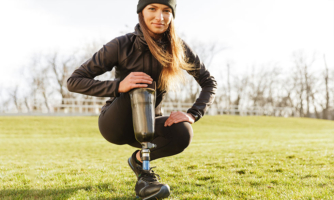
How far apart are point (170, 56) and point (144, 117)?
755 mm

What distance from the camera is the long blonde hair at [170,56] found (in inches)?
96.1

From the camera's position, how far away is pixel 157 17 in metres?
2.41

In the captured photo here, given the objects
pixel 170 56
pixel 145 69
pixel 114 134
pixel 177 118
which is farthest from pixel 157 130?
pixel 170 56

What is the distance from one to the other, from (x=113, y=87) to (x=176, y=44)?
72 centimetres

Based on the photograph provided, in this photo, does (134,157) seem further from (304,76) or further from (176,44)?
(304,76)

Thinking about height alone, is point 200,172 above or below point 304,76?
below

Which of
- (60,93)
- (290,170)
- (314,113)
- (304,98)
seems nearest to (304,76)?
(304,98)

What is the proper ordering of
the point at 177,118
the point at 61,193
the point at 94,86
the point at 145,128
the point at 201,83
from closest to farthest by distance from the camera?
1. the point at 145,128
2. the point at 94,86
3. the point at 61,193
4. the point at 177,118
5. the point at 201,83

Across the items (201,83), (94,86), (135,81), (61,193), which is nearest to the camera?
(135,81)

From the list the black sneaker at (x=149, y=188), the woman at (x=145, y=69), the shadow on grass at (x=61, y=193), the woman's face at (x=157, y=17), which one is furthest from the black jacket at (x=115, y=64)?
the shadow on grass at (x=61, y=193)

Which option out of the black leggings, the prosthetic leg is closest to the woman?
the black leggings

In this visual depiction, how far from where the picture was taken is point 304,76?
46.1m

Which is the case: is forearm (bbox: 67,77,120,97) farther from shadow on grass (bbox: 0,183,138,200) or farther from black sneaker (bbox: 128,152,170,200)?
shadow on grass (bbox: 0,183,138,200)

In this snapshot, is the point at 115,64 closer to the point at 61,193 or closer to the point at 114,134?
the point at 114,134
